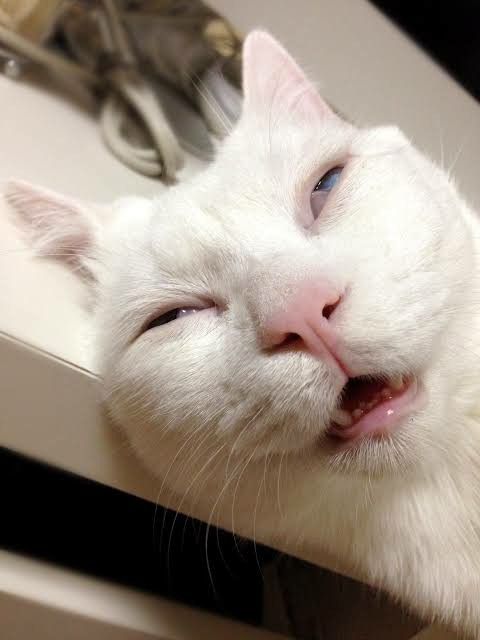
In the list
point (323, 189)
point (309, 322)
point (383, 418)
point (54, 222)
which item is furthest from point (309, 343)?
point (54, 222)

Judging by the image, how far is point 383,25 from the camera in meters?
1.14

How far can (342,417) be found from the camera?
1.95 feet

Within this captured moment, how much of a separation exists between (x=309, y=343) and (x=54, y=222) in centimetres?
43

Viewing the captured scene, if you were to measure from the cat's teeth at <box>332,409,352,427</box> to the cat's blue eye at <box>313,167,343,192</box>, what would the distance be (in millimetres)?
291

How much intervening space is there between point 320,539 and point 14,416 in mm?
402

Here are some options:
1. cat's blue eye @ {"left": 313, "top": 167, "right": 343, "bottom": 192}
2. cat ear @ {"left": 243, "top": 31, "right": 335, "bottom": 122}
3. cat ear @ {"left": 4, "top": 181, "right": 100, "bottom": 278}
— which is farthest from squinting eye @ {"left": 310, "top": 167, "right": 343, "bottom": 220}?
cat ear @ {"left": 4, "top": 181, "right": 100, "bottom": 278}

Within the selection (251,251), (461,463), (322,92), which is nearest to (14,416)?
(251,251)

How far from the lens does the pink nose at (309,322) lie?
55cm

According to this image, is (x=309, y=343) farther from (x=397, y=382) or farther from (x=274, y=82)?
(x=274, y=82)

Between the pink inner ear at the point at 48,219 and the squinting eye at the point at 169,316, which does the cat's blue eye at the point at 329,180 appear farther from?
the pink inner ear at the point at 48,219

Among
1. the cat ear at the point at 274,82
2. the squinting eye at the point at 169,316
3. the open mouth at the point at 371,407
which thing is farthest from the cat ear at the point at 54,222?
the open mouth at the point at 371,407

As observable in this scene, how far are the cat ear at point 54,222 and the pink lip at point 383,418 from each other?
43cm

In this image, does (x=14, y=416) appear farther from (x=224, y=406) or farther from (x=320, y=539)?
(x=320, y=539)

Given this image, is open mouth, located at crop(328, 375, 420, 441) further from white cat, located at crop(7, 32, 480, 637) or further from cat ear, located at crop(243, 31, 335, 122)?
cat ear, located at crop(243, 31, 335, 122)
